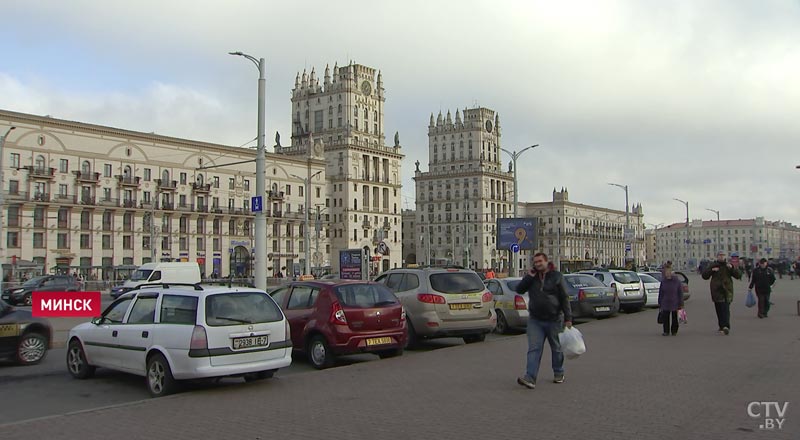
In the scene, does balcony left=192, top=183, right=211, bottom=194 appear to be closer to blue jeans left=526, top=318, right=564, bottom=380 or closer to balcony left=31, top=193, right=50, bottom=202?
balcony left=31, top=193, right=50, bottom=202

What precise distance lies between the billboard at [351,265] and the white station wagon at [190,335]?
25.3 m

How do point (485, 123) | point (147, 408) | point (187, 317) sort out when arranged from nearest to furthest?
point (147, 408) < point (187, 317) < point (485, 123)

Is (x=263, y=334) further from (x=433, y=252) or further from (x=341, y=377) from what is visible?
(x=433, y=252)

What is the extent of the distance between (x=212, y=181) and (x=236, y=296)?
78.2 meters

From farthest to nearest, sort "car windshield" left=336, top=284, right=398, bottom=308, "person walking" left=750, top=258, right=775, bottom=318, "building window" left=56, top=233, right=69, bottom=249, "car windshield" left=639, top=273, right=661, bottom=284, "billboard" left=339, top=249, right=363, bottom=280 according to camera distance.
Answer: "building window" left=56, top=233, right=69, bottom=249
"billboard" left=339, top=249, right=363, bottom=280
"car windshield" left=639, top=273, right=661, bottom=284
"person walking" left=750, top=258, right=775, bottom=318
"car windshield" left=336, top=284, right=398, bottom=308

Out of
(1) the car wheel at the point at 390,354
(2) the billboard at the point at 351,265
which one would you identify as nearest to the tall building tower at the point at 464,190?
(2) the billboard at the point at 351,265

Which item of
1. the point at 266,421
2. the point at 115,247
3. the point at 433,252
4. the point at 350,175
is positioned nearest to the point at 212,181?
the point at 115,247

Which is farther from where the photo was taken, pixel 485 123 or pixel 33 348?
pixel 485 123

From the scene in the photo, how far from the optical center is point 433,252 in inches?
5901

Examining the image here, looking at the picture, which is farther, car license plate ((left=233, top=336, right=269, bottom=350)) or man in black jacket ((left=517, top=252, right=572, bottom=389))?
car license plate ((left=233, top=336, right=269, bottom=350))

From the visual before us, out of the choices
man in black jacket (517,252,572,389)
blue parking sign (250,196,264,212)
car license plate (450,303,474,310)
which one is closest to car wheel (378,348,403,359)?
car license plate (450,303,474,310)

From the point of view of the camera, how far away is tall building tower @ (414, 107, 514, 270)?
144m

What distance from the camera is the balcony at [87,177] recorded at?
237ft

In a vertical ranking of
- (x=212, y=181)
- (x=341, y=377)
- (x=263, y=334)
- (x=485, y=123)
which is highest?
(x=485, y=123)
